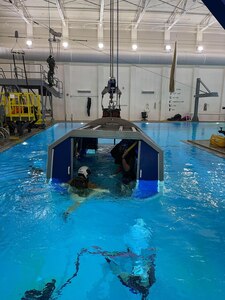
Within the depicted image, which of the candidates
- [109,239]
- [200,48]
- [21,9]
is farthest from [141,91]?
[109,239]

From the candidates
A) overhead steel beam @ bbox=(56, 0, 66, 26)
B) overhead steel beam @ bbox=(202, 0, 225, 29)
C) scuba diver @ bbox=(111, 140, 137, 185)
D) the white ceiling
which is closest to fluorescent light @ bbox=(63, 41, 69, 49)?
the white ceiling

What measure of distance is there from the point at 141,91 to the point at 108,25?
5.72 meters

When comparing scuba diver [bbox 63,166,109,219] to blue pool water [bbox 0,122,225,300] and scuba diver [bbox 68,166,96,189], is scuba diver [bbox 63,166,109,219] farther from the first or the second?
blue pool water [bbox 0,122,225,300]

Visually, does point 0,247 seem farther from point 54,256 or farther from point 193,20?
point 193,20

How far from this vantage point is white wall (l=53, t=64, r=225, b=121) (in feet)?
63.2

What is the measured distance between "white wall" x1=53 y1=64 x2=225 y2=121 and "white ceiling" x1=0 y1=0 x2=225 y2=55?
179 cm

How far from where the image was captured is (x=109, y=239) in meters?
2.85

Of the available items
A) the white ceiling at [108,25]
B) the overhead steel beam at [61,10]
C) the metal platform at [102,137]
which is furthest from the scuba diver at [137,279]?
the white ceiling at [108,25]

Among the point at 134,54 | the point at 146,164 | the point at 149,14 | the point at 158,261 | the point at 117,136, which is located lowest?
the point at 158,261

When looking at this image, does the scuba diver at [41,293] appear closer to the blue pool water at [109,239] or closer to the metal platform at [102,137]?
the blue pool water at [109,239]

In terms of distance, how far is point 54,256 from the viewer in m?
2.51

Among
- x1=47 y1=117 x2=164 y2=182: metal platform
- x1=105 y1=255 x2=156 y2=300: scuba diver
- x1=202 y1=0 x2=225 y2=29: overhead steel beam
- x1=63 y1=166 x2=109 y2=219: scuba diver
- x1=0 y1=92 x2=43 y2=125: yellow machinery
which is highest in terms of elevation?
x1=202 y1=0 x2=225 y2=29: overhead steel beam

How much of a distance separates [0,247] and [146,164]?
281cm

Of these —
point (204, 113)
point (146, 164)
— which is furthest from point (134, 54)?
point (146, 164)
